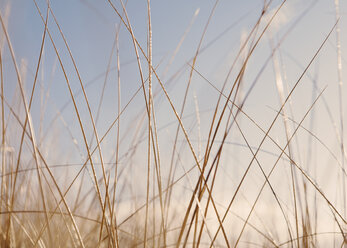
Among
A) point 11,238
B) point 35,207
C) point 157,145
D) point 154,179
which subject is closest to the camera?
point 157,145

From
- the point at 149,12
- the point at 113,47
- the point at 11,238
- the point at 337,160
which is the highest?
the point at 113,47

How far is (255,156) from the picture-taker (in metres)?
1.05

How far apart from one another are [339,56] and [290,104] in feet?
0.77

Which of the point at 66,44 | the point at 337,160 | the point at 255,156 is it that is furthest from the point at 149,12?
the point at 337,160

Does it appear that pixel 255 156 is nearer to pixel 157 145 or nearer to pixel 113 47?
pixel 157 145

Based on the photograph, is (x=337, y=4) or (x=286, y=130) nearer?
(x=286, y=130)

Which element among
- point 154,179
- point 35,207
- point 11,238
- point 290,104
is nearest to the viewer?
point 11,238

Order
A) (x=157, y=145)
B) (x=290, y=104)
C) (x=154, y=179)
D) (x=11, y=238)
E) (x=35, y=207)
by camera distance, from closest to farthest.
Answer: (x=157, y=145) < (x=11, y=238) < (x=154, y=179) < (x=290, y=104) < (x=35, y=207)

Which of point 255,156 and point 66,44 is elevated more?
point 66,44

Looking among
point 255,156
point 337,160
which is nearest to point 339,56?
point 337,160

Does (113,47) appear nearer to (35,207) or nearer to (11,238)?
(11,238)

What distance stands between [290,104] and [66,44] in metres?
0.84

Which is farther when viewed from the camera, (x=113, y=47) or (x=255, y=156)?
(x=113, y=47)

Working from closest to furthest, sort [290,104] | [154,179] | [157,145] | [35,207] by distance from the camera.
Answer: [157,145] < [154,179] < [290,104] < [35,207]
